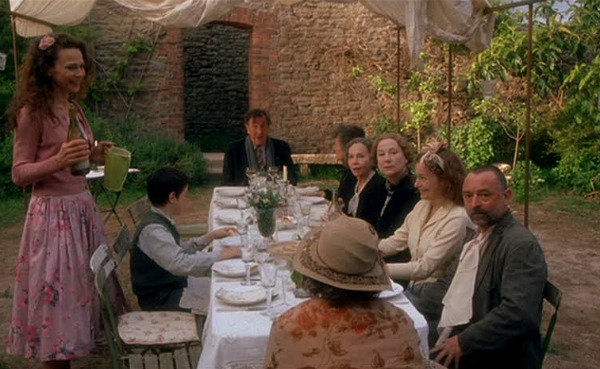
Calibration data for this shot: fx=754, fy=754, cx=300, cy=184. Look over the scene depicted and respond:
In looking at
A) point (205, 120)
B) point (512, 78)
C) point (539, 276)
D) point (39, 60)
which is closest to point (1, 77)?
point (205, 120)

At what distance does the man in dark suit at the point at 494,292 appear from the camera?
301 centimetres

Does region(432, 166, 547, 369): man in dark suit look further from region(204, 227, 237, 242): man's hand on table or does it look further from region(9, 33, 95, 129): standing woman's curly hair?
region(9, 33, 95, 129): standing woman's curly hair

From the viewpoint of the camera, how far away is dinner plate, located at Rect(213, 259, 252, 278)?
3.52m

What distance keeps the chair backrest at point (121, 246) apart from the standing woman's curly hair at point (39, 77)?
82cm

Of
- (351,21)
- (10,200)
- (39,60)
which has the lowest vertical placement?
(10,200)

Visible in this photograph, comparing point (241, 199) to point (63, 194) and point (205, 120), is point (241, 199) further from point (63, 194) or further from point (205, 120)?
point (205, 120)

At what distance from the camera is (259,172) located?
6418 mm

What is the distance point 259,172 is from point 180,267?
2727 mm

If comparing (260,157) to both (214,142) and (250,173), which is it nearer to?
(250,173)

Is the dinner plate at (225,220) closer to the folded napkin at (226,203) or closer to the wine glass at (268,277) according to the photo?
the folded napkin at (226,203)

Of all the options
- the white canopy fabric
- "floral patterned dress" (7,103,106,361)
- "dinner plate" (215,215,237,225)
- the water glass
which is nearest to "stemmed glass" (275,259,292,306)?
the water glass

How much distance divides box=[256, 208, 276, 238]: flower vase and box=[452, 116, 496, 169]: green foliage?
7785 millimetres

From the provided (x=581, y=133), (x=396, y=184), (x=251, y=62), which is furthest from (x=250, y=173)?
(x=251, y=62)

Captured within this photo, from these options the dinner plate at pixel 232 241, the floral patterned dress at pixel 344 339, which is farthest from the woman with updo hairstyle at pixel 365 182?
the floral patterned dress at pixel 344 339
